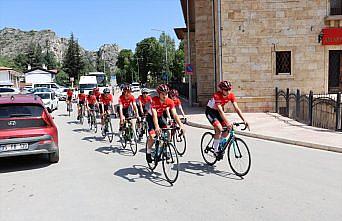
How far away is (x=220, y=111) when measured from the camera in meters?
6.72

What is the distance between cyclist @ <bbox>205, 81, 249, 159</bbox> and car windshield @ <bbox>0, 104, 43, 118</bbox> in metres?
3.78

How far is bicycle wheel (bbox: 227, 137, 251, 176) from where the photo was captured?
6.57 m

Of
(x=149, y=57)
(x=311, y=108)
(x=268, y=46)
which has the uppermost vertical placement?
(x=149, y=57)

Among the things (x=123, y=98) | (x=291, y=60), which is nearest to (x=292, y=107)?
(x=291, y=60)

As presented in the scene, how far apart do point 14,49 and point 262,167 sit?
19771 centimetres

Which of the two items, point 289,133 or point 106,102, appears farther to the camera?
point 289,133

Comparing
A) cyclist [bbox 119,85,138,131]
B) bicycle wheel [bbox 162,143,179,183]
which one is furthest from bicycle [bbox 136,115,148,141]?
bicycle wheel [bbox 162,143,179,183]

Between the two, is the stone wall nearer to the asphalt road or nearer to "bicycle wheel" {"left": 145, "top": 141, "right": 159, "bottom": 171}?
the asphalt road

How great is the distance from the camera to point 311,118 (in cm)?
1341

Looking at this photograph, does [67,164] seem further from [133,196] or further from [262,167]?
[262,167]

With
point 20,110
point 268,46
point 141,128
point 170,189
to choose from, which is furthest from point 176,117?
point 268,46

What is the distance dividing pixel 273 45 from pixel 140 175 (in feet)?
42.4

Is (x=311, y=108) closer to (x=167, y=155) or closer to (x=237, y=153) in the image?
(x=237, y=153)

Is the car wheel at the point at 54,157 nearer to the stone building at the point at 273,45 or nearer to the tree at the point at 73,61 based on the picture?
the stone building at the point at 273,45
